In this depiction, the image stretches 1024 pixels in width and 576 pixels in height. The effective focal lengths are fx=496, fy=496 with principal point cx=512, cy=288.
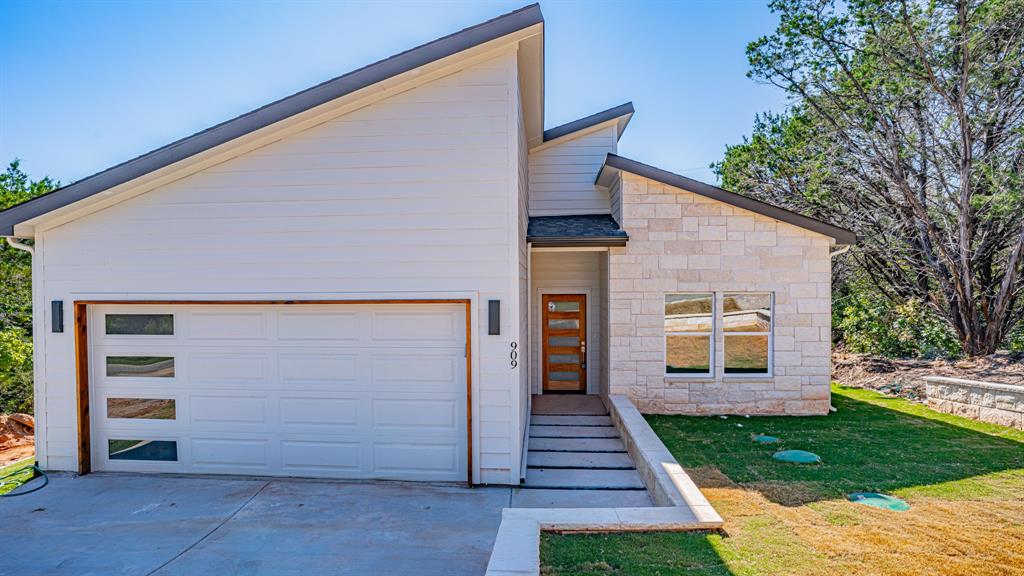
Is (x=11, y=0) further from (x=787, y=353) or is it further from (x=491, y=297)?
(x=787, y=353)

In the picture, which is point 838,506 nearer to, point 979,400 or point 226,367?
point 979,400

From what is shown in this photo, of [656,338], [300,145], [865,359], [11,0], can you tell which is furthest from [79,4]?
[865,359]

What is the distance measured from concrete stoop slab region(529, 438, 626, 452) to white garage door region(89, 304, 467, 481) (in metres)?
1.61

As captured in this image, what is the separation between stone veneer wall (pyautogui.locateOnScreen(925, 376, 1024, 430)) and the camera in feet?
26.5

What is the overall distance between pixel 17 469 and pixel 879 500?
1059 cm

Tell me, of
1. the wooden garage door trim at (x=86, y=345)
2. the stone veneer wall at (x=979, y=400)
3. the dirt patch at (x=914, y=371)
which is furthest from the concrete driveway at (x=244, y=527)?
the dirt patch at (x=914, y=371)

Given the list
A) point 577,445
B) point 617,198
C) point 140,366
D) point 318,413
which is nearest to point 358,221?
point 318,413

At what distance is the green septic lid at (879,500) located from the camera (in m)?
5.02

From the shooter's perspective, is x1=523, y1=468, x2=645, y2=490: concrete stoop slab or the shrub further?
the shrub

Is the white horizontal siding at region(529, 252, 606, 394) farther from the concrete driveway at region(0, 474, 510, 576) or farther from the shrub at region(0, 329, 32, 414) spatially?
the shrub at region(0, 329, 32, 414)

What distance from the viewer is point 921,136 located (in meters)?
11.8

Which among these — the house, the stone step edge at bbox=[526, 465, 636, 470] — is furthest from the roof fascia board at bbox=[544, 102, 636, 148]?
the stone step edge at bbox=[526, 465, 636, 470]

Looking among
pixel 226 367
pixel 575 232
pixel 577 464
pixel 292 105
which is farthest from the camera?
pixel 575 232

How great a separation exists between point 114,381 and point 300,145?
13.3 ft
